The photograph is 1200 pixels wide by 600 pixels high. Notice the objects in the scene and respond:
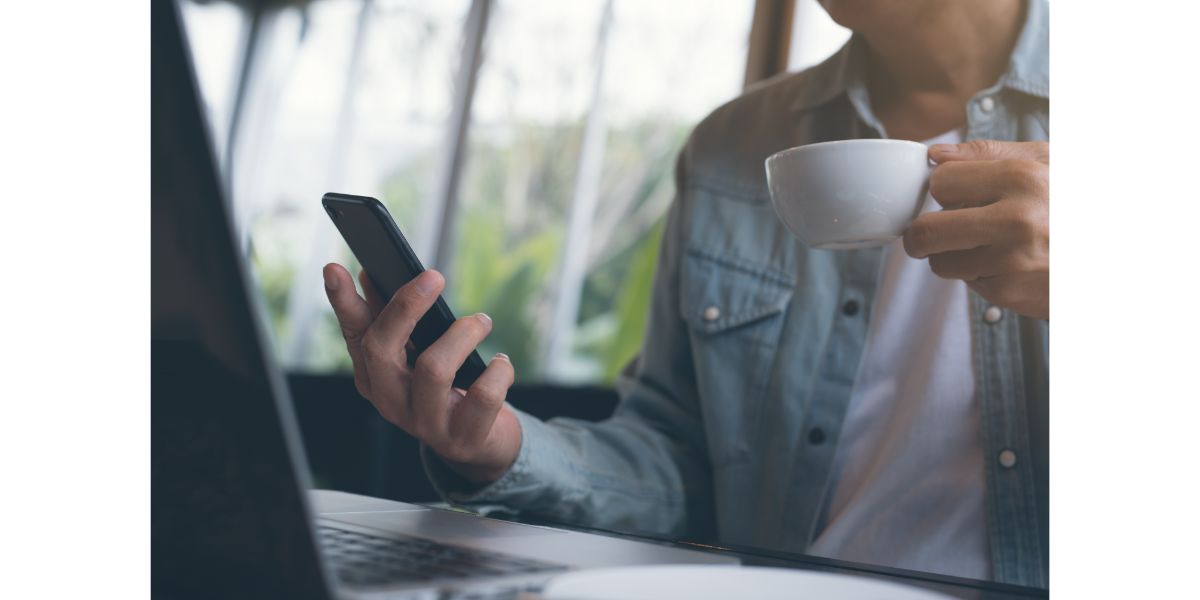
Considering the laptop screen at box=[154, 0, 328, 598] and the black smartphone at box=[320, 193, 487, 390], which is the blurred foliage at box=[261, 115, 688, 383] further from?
the laptop screen at box=[154, 0, 328, 598]

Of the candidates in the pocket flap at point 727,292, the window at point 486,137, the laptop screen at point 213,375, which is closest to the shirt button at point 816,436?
the pocket flap at point 727,292

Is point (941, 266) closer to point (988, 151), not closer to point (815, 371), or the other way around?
point (988, 151)

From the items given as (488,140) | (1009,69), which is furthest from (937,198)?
(488,140)

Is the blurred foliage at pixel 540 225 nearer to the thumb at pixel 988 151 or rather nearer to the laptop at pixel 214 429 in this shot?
the thumb at pixel 988 151

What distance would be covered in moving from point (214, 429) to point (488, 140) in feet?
13.0

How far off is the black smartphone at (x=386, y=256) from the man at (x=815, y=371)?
0.9 inches

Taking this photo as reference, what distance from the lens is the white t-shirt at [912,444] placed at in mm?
921

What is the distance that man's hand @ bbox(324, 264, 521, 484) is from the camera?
0.72 meters
